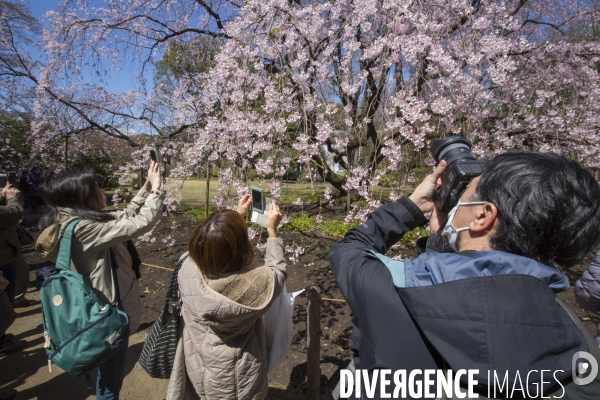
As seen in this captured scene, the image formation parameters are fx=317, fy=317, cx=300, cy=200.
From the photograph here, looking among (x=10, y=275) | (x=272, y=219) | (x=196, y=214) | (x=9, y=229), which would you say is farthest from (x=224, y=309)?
(x=196, y=214)

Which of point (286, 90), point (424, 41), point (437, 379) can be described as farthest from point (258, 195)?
point (424, 41)

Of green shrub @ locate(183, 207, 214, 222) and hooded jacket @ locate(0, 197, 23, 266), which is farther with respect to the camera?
green shrub @ locate(183, 207, 214, 222)

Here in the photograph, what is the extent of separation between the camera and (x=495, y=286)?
2.20 feet

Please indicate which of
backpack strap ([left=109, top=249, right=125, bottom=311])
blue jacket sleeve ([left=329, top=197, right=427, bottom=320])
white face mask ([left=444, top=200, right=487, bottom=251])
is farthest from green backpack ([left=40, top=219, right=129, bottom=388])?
white face mask ([left=444, top=200, right=487, bottom=251])

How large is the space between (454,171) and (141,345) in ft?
11.0

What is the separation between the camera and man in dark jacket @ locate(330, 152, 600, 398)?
2.10 feet

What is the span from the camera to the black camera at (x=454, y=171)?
0.98 meters

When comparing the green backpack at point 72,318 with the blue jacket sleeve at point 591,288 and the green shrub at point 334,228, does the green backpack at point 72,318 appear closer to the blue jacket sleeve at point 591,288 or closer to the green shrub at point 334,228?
the blue jacket sleeve at point 591,288

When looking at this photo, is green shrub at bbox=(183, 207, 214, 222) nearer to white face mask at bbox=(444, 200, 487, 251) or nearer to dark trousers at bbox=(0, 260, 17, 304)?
dark trousers at bbox=(0, 260, 17, 304)

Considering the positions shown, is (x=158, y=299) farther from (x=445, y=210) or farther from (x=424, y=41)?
(x=424, y=41)

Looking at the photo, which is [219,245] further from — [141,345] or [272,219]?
[141,345]

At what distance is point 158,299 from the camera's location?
13.2 feet

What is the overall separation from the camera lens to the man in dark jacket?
23cm

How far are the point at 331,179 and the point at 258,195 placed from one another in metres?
4.91
